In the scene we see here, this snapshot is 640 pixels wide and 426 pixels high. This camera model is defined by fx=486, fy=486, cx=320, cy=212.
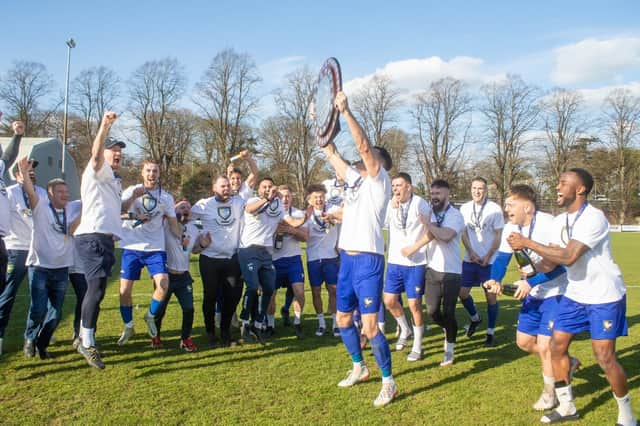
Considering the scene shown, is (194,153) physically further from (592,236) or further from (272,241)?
(592,236)

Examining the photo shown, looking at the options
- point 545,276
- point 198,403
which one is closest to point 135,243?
point 198,403

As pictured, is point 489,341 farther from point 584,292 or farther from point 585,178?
point 585,178

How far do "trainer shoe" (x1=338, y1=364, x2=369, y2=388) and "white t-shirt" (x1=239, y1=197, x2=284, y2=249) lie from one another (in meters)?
2.38

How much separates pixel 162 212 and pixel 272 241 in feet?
5.29

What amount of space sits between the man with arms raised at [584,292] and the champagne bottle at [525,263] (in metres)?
0.20

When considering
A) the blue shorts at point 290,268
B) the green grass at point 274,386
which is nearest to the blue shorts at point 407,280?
the green grass at point 274,386

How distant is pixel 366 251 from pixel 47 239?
3.88 m

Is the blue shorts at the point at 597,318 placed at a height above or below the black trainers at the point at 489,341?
above

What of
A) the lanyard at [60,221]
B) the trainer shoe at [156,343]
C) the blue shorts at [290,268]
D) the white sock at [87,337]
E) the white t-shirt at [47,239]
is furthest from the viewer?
the blue shorts at [290,268]

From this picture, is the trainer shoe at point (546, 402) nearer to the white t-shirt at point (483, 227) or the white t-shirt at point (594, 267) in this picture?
the white t-shirt at point (594, 267)

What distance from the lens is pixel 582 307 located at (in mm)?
4289

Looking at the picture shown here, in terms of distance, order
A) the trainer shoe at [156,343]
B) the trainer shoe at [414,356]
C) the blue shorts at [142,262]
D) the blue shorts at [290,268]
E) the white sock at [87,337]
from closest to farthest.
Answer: the white sock at [87,337], the trainer shoe at [414,356], the blue shorts at [142,262], the trainer shoe at [156,343], the blue shorts at [290,268]

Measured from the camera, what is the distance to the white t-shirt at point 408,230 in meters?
6.43

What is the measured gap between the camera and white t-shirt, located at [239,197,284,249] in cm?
689
